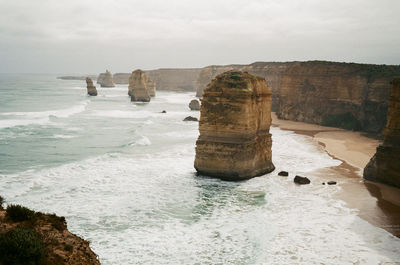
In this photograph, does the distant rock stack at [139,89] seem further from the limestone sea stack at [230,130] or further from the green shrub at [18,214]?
the green shrub at [18,214]

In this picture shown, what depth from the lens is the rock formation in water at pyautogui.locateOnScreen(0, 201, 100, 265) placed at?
6.14 metres

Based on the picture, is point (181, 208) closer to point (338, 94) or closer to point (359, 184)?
point (359, 184)

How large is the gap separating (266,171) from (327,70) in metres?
28.0

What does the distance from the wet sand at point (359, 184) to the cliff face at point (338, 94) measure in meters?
4.47

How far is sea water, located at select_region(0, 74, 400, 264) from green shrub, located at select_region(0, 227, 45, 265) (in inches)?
184

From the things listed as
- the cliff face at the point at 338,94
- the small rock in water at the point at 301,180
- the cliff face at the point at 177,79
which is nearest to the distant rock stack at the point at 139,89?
the cliff face at the point at 338,94

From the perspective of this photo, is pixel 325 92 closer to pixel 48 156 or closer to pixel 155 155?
pixel 155 155

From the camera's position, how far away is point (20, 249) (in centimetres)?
613

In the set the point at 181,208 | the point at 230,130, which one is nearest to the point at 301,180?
the point at 230,130

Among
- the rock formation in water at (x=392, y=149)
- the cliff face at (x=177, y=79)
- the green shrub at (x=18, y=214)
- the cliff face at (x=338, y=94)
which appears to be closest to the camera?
the green shrub at (x=18, y=214)

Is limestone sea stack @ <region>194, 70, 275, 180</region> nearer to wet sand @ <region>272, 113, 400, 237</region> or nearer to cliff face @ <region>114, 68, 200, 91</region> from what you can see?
wet sand @ <region>272, 113, 400, 237</region>

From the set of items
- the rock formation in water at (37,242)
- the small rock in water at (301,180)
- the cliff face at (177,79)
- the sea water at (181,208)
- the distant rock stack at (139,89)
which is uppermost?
the cliff face at (177,79)

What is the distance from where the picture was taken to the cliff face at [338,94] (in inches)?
1476

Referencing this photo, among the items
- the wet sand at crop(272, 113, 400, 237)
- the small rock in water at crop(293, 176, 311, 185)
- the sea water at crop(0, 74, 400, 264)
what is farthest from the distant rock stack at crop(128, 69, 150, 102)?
the small rock in water at crop(293, 176, 311, 185)
